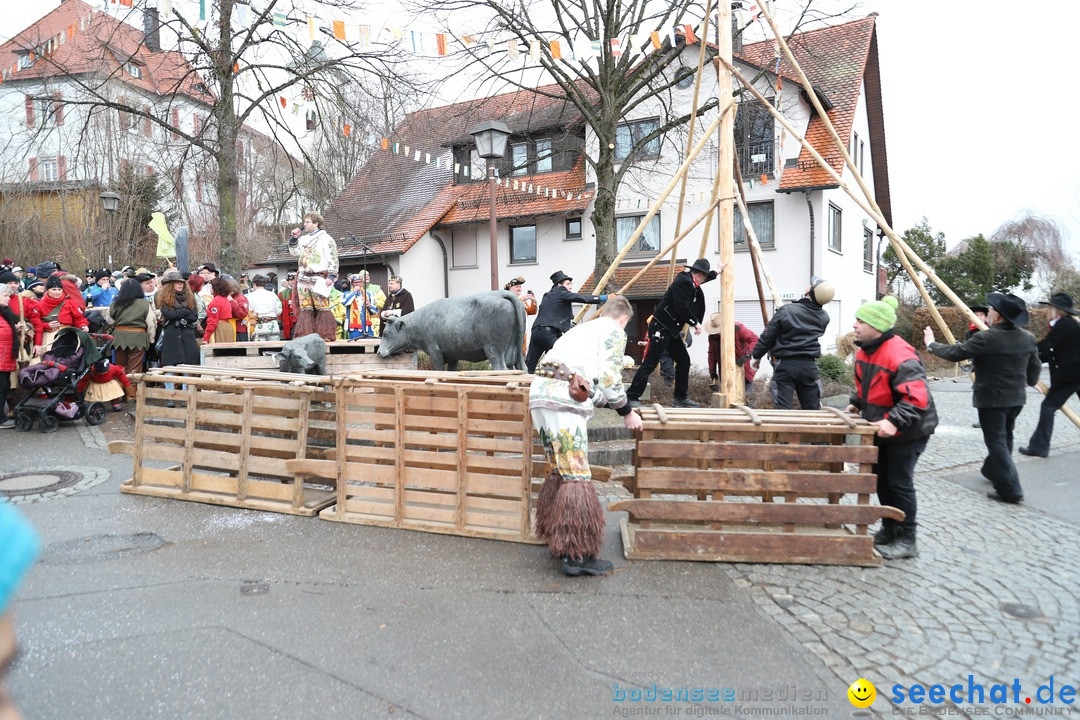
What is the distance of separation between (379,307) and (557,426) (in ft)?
34.9

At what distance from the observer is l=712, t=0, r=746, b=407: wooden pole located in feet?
23.4

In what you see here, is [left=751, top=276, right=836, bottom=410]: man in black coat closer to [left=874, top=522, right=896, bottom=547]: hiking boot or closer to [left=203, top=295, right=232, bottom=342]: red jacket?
[left=874, top=522, right=896, bottom=547]: hiking boot

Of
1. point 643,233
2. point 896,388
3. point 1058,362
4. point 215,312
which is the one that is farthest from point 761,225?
point 896,388

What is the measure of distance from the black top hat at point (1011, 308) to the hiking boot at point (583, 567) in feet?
14.8

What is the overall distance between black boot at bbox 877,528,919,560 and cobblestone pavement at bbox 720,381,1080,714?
0.07 m

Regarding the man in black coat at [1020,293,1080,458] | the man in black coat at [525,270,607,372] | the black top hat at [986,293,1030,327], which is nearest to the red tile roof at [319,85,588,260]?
the man in black coat at [525,270,607,372]

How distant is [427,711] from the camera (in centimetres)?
296

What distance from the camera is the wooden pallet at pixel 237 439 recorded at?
5.70 meters

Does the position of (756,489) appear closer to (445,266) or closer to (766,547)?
(766,547)

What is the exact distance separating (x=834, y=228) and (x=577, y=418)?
18.9 metres

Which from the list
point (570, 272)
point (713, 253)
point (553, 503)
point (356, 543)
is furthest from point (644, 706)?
point (570, 272)

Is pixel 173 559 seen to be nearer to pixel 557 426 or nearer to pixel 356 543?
pixel 356 543

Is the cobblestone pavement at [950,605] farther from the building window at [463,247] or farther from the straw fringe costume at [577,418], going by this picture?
the building window at [463,247]

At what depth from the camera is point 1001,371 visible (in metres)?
6.35
